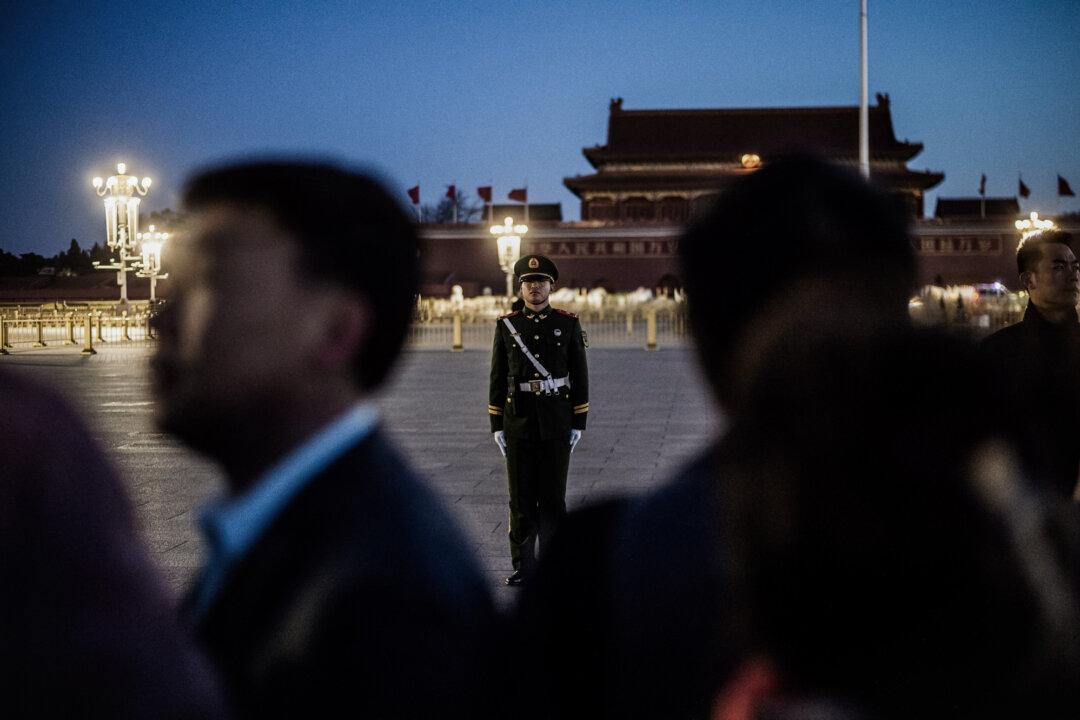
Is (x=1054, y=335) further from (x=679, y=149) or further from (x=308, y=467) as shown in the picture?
(x=679, y=149)

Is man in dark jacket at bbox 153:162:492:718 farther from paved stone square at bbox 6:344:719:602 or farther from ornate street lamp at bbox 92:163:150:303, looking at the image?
ornate street lamp at bbox 92:163:150:303

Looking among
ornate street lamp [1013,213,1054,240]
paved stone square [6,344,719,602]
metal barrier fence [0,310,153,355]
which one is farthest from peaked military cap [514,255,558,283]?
ornate street lamp [1013,213,1054,240]

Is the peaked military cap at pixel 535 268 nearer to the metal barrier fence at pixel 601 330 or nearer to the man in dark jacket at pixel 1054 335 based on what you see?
the man in dark jacket at pixel 1054 335

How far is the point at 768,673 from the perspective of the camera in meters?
1.02

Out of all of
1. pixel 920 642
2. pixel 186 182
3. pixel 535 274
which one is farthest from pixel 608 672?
pixel 535 274

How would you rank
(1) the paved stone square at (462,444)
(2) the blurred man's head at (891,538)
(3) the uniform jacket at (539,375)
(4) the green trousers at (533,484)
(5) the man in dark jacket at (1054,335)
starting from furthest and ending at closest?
1. (1) the paved stone square at (462,444)
2. (3) the uniform jacket at (539,375)
3. (4) the green trousers at (533,484)
4. (5) the man in dark jacket at (1054,335)
5. (2) the blurred man's head at (891,538)

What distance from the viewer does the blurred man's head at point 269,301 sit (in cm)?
108

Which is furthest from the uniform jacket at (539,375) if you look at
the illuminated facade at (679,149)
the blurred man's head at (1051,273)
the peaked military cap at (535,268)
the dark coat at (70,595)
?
the illuminated facade at (679,149)

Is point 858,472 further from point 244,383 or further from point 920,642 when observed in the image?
point 244,383

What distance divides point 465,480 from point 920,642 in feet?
22.1

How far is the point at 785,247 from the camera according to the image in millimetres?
1062

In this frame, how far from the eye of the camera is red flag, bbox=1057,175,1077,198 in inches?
1903

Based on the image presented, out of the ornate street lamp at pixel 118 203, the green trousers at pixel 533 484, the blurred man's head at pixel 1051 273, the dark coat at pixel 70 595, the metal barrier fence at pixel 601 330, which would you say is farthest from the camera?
the metal barrier fence at pixel 601 330

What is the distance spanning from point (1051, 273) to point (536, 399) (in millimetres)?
2316
